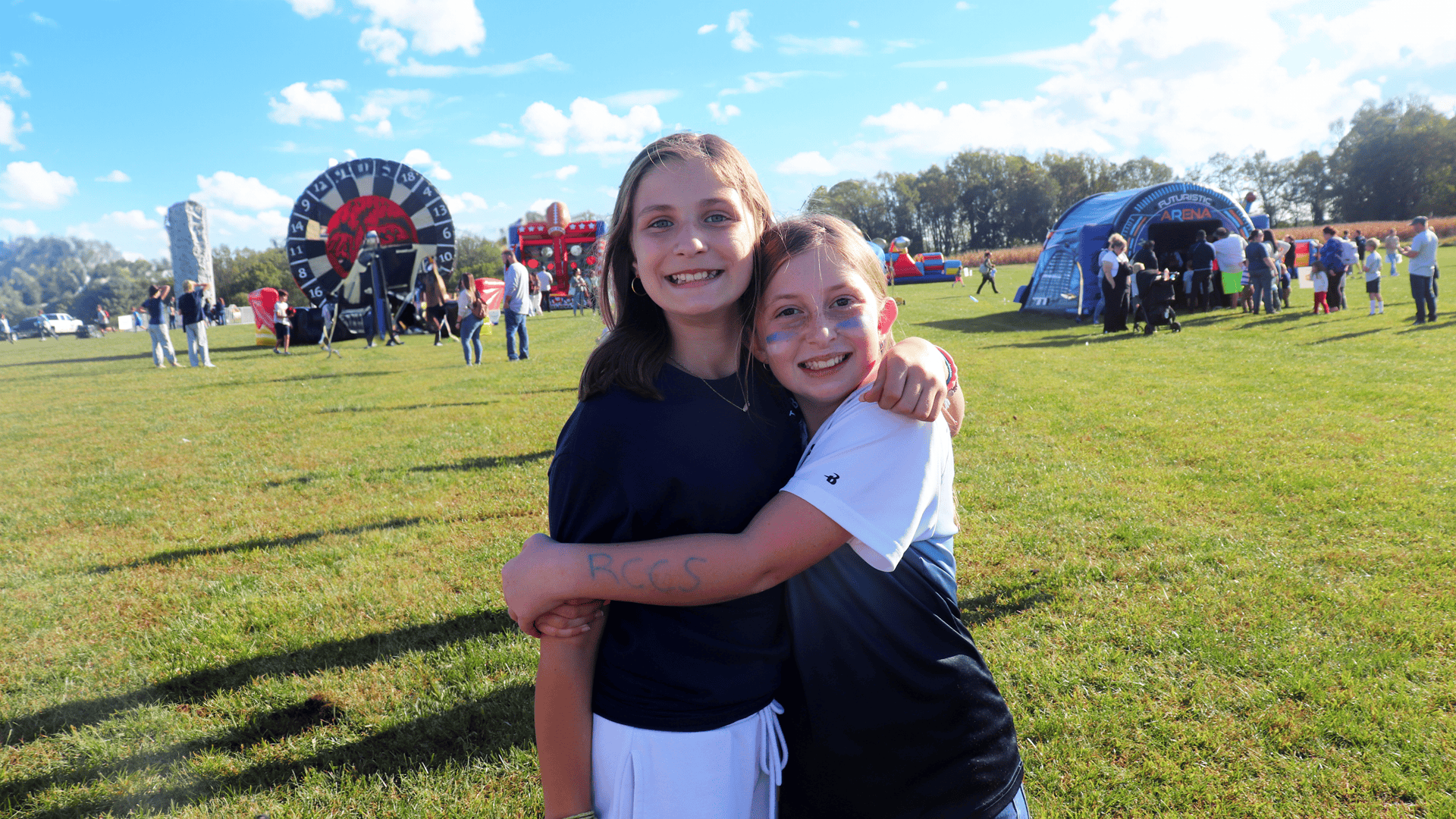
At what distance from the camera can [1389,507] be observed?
4.89m

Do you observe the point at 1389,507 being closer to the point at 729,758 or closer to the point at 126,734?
the point at 729,758

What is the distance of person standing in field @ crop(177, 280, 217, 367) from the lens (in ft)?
51.4

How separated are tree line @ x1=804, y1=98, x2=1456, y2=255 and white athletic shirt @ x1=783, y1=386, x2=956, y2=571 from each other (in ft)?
249

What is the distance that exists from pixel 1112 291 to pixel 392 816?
49.6 feet

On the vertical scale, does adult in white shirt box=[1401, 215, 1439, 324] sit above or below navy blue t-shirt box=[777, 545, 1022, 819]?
above

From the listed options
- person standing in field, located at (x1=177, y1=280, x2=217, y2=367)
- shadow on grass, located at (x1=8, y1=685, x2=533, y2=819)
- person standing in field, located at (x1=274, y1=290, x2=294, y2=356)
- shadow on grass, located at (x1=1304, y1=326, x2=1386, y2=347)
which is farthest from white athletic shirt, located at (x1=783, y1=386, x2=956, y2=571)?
person standing in field, located at (x1=274, y1=290, x2=294, y2=356)

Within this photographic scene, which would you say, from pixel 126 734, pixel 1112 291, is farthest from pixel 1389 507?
pixel 1112 291

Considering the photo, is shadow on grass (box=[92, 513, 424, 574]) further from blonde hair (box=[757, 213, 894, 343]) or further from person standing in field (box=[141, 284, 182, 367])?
person standing in field (box=[141, 284, 182, 367])

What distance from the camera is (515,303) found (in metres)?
13.6

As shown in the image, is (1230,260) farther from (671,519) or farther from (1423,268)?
(671,519)

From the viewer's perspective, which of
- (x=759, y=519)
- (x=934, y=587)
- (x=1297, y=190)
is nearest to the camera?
(x=759, y=519)

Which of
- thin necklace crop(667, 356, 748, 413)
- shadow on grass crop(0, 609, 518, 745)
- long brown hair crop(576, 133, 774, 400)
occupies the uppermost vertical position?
long brown hair crop(576, 133, 774, 400)

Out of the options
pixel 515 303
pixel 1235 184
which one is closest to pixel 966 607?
pixel 515 303

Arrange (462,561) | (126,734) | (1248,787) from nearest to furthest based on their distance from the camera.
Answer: (1248,787) → (126,734) → (462,561)
